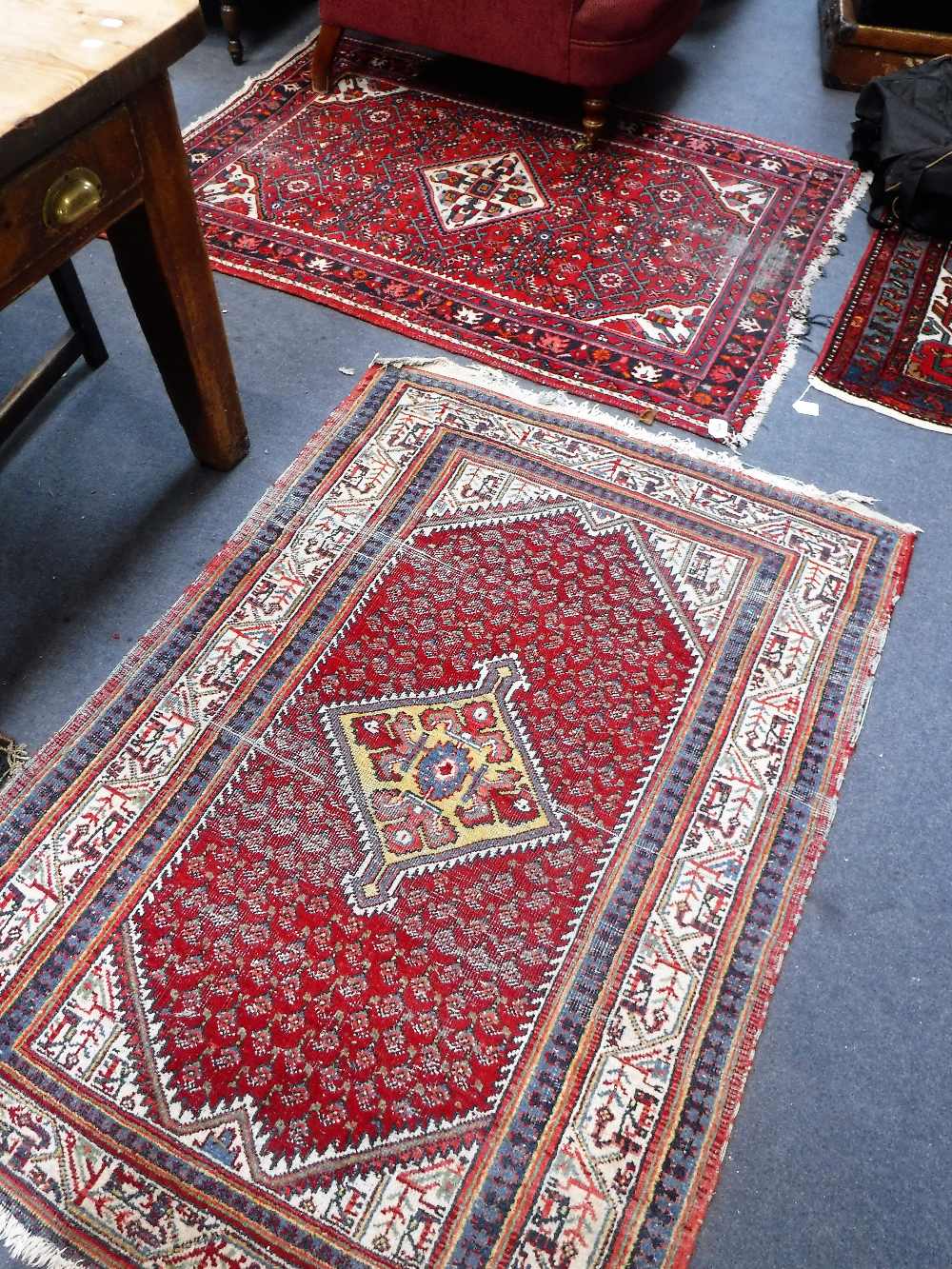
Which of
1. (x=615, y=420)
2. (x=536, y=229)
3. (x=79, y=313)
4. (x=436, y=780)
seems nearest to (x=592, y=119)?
(x=536, y=229)

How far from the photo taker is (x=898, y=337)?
2.19m

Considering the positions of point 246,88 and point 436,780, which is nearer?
point 436,780

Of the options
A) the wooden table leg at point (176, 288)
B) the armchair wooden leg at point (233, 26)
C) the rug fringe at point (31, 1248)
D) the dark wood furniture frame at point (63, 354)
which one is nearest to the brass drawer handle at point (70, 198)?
the wooden table leg at point (176, 288)

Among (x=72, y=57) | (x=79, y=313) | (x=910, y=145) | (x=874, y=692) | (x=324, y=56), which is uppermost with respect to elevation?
(x=72, y=57)

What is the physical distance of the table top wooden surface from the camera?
44.2 inches

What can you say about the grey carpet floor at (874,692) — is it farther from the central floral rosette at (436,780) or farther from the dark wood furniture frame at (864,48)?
the dark wood furniture frame at (864,48)

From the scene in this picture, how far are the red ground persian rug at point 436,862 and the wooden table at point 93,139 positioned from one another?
0.54 m

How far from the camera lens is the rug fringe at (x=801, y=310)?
2023 millimetres

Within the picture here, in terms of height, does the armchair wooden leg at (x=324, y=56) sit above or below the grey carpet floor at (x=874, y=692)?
above

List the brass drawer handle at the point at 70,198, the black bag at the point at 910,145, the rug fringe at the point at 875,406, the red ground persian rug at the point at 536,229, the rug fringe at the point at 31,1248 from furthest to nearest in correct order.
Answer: the black bag at the point at 910,145
the red ground persian rug at the point at 536,229
the rug fringe at the point at 875,406
the brass drawer handle at the point at 70,198
the rug fringe at the point at 31,1248

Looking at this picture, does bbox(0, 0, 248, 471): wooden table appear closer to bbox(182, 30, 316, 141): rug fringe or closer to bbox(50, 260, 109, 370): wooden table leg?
bbox(50, 260, 109, 370): wooden table leg

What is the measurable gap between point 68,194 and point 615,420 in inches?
45.4

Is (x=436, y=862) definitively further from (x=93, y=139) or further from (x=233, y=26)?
(x=233, y=26)

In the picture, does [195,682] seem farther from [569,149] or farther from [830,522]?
[569,149]
